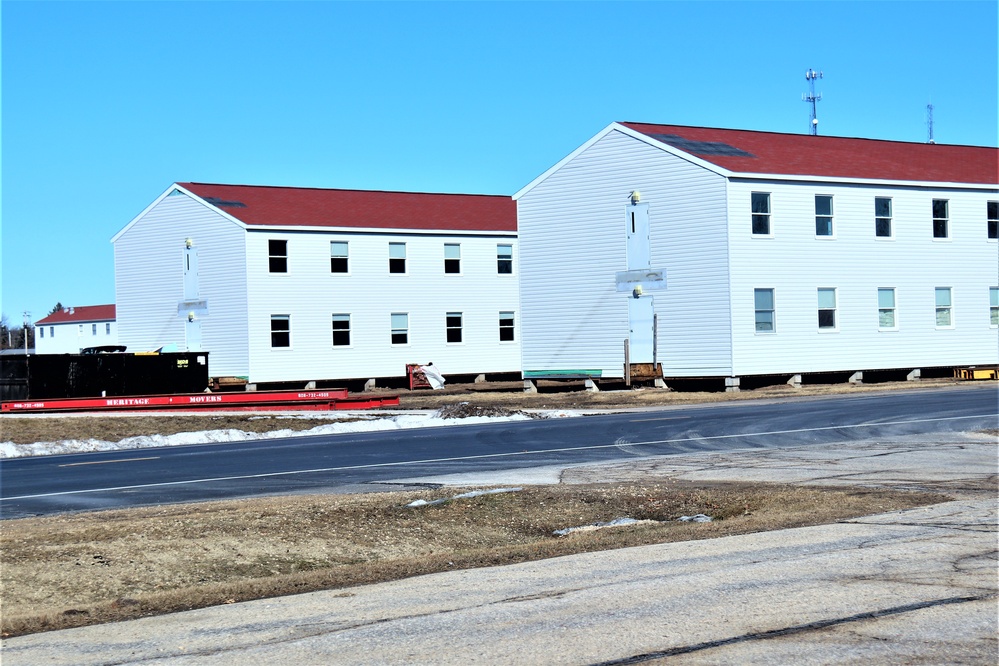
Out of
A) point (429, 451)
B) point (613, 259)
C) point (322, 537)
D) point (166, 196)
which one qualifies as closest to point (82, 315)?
point (166, 196)

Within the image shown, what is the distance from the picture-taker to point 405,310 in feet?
169

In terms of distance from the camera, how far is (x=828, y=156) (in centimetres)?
4328

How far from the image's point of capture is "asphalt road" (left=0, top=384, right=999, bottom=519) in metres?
17.2

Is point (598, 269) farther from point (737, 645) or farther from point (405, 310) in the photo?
point (737, 645)

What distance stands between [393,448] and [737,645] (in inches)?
621

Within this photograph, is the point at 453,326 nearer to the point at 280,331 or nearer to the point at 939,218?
the point at 280,331

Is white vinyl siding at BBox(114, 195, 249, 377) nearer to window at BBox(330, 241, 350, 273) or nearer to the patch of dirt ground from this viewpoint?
window at BBox(330, 241, 350, 273)

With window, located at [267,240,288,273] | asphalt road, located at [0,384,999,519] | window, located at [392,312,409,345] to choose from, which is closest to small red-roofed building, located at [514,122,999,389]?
window, located at [392,312,409,345]

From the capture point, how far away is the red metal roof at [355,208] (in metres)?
49.9

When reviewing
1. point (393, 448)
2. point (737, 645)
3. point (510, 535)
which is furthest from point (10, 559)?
point (393, 448)

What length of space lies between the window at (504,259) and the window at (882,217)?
18.2 meters

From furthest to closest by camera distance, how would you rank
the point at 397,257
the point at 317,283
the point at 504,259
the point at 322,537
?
the point at 504,259
the point at 397,257
the point at 317,283
the point at 322,537

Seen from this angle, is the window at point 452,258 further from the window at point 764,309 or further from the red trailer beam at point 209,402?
the window at point 764,309

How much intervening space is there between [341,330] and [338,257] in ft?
10.1
